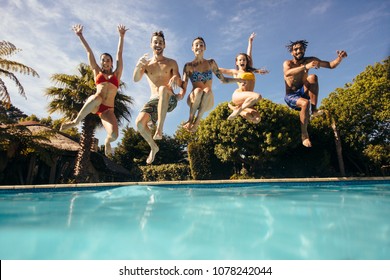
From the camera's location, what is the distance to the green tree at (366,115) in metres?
22.3

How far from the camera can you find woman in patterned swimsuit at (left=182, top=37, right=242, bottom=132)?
5938mm

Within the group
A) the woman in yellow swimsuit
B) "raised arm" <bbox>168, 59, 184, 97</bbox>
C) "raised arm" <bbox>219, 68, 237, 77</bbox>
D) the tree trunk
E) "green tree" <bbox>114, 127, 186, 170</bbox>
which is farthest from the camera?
"green tree" <bbox>114, 127, 186, 170</bbox>

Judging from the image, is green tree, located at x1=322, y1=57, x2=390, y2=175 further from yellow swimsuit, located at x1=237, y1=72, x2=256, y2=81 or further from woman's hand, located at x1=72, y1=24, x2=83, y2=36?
woman's hand, located at x1=72, y1=24, x2=83, y2=36

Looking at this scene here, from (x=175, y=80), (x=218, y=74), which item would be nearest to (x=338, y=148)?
(x=218, y=74)

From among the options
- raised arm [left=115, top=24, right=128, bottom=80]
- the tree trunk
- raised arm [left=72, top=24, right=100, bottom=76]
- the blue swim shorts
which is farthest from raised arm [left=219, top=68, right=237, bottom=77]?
the tree trunk

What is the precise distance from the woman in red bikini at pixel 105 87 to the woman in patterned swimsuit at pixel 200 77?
1.42 m

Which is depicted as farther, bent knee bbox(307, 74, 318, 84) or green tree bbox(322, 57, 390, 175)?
green tree bbox(322, 57, 390, 175)

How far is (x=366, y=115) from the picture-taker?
76.3 feet

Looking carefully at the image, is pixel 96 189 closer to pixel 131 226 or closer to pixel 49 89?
pixel 131 226

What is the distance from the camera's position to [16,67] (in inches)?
591

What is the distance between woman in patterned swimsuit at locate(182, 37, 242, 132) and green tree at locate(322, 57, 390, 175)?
20.4 metres

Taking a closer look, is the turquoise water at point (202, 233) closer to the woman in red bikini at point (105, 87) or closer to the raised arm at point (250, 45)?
the woman in red bikini at point (105, 87)

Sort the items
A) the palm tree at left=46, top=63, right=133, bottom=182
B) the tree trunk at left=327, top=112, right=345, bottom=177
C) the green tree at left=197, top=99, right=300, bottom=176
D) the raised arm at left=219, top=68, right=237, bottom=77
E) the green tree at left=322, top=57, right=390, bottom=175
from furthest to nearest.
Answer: the tree trunk at left=327, top=112, right=345, bottom=177
the green tree at left=322, top=57, right=390, bottom=175
the green tree at left=197, top=99, right=300, bottom=176
the palm tree at left=46, top=63, right=133, bottom=182
the raised arm at left=219, top=68, right=237, bottom=77
